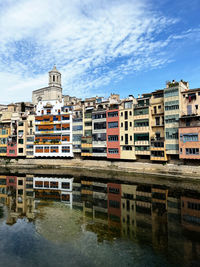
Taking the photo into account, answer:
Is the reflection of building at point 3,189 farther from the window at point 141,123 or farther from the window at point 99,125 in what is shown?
the window at point 141,123

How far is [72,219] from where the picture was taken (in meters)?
25.1

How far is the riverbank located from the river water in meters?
5.28

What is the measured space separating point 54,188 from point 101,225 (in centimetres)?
2026

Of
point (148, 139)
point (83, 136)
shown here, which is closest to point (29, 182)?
point (83, 136)

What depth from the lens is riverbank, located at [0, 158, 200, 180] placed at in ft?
141

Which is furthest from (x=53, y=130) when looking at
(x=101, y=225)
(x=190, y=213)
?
(x=190, y=213)

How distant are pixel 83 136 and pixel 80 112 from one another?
26.2ft

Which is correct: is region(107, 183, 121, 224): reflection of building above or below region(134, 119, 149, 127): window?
below

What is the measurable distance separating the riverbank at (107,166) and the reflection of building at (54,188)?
10.0 metres

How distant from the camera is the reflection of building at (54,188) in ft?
117

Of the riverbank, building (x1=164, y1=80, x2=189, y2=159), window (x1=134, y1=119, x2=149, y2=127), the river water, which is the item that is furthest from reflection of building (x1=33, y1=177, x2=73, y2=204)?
building (x1=164, y1=80, x2=189, y2=159)

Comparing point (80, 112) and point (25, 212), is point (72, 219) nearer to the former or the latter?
point (25, 212)

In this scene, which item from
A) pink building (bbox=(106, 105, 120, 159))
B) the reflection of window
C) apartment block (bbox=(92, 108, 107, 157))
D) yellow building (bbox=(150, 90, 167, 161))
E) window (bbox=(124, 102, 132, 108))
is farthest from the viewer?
apartment block (bbox=(92, 108, 107, 157))

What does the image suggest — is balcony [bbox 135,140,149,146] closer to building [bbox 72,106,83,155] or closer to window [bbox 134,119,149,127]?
window [bbox 134,119,149,127]
